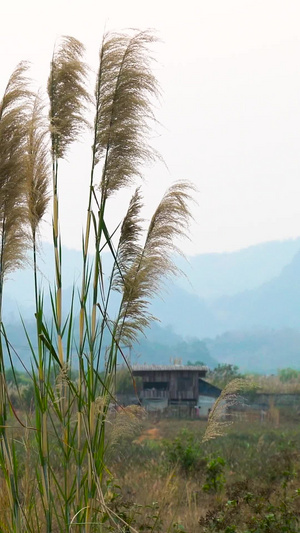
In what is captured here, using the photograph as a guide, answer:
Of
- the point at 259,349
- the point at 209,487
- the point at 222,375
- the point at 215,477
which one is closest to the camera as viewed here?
the point at 209,487

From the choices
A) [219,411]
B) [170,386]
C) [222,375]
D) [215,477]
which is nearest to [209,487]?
[215,477]

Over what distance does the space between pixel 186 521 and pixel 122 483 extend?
6.75 feet

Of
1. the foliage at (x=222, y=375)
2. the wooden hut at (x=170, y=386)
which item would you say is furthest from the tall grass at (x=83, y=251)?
the foliage at (x=222, y=375)

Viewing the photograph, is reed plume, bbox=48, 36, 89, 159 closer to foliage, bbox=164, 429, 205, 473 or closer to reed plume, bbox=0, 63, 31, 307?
reed plume, bbox=0, 63, 31, 307

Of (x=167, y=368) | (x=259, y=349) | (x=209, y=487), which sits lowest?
(x=209, y=487)

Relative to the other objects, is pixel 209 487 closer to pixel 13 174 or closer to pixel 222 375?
pixel 13 174

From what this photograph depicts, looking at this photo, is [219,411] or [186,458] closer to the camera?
[219,411]

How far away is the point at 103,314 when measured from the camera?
4.00m

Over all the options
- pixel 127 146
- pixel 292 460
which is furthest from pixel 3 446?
pixel 292 460

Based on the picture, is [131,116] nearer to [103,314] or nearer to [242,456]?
[103,314]

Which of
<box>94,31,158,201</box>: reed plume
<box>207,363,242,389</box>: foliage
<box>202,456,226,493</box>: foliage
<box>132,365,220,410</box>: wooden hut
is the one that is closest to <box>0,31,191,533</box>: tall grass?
<box>94,31,158,201</box>: reed plume

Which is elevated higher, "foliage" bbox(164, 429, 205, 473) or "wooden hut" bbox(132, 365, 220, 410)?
"wooden hut" bbox(132, 365, 220, 410)

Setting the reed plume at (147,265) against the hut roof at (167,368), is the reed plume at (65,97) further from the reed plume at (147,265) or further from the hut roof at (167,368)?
the hut roof at (167,368)

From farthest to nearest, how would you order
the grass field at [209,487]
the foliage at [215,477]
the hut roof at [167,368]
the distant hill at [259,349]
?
the distant hill at [259,349]
the hut roof at [167,368]
the foliage at [215,477]
the grass field at [209,487]
